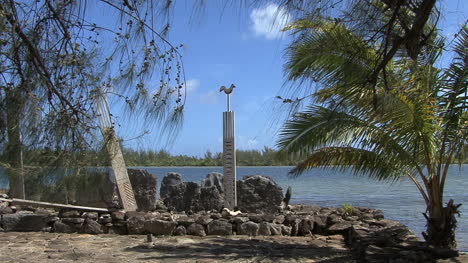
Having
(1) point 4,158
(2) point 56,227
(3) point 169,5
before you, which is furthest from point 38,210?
(3) point 169,5

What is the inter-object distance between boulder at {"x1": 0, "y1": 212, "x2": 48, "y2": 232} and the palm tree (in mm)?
5087

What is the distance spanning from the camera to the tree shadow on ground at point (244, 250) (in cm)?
812

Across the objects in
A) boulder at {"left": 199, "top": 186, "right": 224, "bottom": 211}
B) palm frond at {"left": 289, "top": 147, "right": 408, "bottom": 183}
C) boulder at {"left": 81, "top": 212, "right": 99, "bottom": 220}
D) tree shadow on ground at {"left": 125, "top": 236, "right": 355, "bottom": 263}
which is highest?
palm frond at {"left": 289, "top": 147, "right": 408, "bottom": 183}

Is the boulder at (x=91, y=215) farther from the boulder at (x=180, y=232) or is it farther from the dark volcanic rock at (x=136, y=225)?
the boulder at (x=180, y=232)

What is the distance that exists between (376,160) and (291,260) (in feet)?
6.78

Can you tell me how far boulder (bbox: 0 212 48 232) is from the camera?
1056 cm

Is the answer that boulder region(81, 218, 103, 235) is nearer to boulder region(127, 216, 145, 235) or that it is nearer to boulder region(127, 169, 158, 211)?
boulder region(127, 216, 145, 235)

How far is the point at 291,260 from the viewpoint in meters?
7.97

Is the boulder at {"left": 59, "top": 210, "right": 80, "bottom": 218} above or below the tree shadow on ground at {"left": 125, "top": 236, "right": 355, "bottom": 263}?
above

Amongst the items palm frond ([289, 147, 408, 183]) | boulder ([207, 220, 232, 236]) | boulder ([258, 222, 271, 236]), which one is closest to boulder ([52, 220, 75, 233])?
boulder ([207, 220, 232, 236])

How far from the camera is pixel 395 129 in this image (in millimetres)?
8055

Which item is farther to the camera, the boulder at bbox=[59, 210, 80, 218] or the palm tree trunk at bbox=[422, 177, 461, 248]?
the boulder at bbox=[59, 210, 80, 218]

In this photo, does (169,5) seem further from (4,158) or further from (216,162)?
(216,162)

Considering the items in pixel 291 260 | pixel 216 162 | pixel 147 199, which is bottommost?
pixel 291 260
